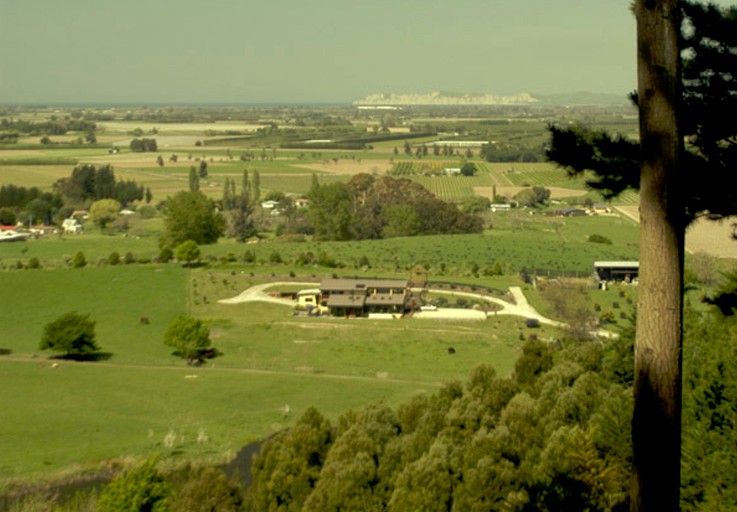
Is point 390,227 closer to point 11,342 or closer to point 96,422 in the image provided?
point 11,342

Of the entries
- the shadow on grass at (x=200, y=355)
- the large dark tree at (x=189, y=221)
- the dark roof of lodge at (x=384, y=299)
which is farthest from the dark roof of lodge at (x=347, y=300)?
the large dark tree at (x=189, y=221)

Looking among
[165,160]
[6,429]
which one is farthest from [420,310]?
[165,160]

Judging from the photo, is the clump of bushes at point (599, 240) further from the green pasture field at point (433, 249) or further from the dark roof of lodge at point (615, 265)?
the dark roof of lodge at point (615, 265)

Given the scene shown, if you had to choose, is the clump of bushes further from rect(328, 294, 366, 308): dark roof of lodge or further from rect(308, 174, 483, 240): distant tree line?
rect(328, 294, 366, 308): dark roof of lodge

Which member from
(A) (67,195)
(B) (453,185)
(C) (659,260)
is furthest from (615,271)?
(A) (67,195)

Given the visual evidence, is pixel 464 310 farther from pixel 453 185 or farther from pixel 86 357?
pixel 453 185

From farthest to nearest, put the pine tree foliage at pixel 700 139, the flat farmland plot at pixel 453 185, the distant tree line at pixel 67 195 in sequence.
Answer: the flat farmland plot at pixel 453 185
the distant tree line at pixel 67 195
the pine tree foliage at pixel 700 139
